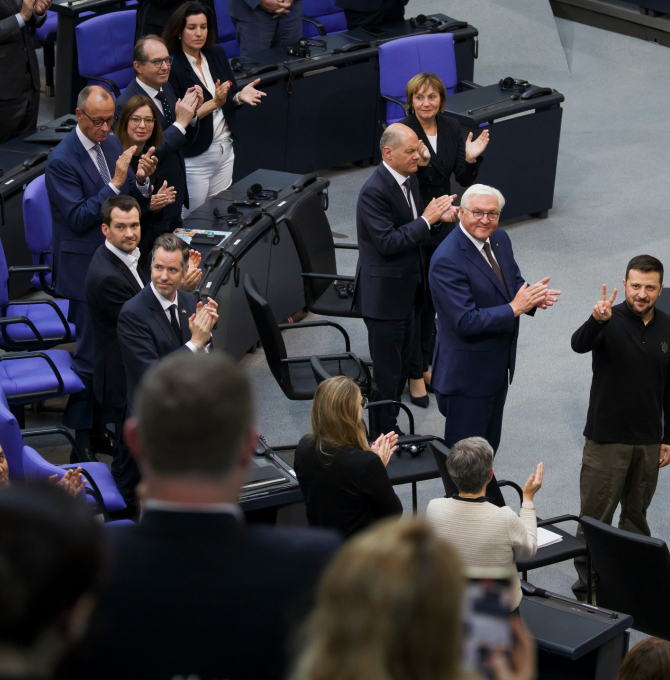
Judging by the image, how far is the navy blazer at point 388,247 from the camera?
17.3 feet

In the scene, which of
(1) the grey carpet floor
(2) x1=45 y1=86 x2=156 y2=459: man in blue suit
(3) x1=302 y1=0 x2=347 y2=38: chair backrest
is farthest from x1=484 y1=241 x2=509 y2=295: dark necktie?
(3) x1=302 y1=0 x2=347 y2=38: chair backrest

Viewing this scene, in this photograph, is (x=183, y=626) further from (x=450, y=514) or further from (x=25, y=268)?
(x=25, y=268)

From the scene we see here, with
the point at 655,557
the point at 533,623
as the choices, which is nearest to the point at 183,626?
the point at 533,623

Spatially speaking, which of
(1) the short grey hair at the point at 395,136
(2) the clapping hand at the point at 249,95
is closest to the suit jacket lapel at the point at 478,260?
(1) the short grey hair at the point at 395,136

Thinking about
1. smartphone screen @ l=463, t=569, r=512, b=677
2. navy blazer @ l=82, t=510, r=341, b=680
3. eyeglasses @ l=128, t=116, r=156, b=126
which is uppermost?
smartphone screen @ l=463, t=569, r=512, b=677

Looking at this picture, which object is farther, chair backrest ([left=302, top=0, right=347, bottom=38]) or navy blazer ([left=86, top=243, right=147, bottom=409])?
chair backrest ([left=302, top=0, right=347, bottom=38])

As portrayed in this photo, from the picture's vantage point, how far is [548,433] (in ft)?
19.0

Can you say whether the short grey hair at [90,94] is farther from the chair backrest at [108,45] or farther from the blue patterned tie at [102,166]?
the chair backrest at [108,45]

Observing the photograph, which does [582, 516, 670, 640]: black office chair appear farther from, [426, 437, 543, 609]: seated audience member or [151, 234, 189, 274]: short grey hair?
[151, 234, 189, 274]: short grey hair

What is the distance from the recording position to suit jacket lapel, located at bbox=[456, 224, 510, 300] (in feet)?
15.3

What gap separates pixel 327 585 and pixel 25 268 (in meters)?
5.05

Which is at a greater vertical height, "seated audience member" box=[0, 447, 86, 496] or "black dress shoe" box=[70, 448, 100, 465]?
"seated audience member" box=[0, 447, 86, 496]

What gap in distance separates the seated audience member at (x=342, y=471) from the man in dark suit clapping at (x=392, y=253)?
177cm

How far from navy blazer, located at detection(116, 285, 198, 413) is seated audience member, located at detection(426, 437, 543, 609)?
146 cm
